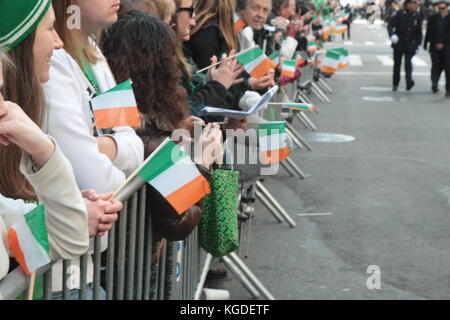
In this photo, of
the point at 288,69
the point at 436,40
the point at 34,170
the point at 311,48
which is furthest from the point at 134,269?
the point at 436,40

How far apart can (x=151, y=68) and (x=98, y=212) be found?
4.39 ft

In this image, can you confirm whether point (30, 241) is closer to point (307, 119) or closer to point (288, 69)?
point (288, 69)

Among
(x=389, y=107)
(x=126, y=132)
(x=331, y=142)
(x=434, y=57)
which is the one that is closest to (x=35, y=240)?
(x=126, y=132)

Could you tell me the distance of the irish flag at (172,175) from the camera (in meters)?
3.05

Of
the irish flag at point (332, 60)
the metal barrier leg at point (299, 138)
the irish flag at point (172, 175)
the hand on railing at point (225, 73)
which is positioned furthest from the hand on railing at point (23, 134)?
the irish flag at point (332, 60)

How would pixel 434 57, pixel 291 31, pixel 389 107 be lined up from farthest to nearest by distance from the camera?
pixel 434 57 → pixel 389 107 → pixel 291 31

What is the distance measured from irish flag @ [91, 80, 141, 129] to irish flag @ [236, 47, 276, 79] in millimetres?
2744

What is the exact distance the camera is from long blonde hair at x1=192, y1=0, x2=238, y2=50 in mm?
6387

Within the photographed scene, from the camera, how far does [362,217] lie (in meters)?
8.14

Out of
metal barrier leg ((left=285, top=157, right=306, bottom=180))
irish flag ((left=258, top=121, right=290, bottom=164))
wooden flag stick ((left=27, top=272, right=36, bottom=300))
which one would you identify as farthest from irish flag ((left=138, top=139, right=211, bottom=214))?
metal barrier leg ((left=285, top=157, right=306, bottom=180))
